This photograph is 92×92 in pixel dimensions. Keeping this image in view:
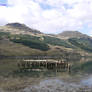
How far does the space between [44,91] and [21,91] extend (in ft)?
16.9

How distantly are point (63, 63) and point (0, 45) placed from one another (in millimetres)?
125573

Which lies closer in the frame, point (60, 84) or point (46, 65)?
Result: point (60, 84)

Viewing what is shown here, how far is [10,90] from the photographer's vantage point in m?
38.8

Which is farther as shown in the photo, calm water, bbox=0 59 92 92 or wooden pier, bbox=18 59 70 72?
wooden pier, bbox=18 59 70 72

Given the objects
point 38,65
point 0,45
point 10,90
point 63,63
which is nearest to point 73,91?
point 10,90

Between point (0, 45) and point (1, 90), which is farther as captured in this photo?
point (0, 45)

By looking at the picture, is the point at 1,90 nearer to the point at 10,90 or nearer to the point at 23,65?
the point at 10,90

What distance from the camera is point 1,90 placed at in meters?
39.0

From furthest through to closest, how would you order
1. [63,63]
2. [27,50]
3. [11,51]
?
1. [27,50]
2. [11,51]
3. [63,63]

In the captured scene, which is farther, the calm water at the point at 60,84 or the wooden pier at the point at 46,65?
the wooden pier at the point at 46,65

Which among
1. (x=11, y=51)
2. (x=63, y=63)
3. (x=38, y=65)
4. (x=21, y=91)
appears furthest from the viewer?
(x=11, y=51)

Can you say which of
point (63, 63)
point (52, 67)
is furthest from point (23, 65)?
point (63, 63)

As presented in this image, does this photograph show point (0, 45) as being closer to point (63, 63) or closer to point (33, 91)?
point (63, 63)

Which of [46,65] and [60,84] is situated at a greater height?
[60,84]
